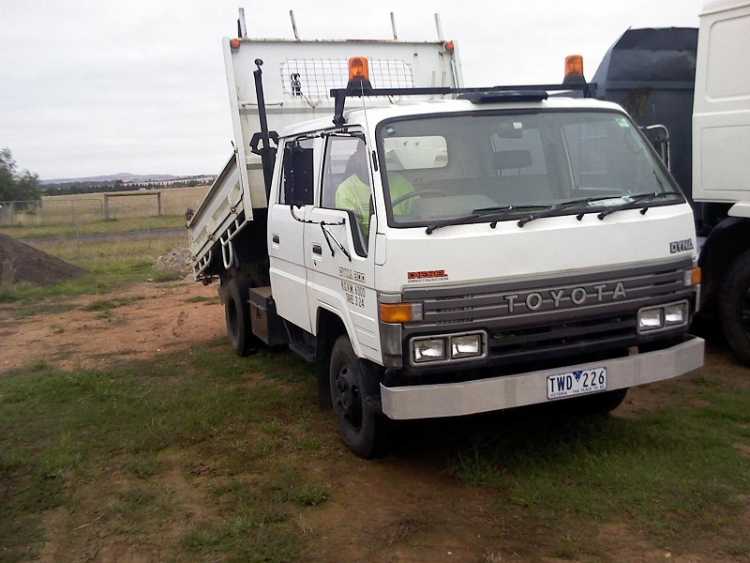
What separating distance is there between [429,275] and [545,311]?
0.70 metres

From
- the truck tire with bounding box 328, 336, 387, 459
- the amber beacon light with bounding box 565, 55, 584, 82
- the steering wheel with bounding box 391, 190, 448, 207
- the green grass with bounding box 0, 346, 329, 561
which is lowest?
the green grass with bounding box 0, 346, 329, 561

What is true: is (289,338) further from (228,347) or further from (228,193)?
(228,347)

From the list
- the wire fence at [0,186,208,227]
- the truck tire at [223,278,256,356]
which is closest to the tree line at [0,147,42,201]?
the wire fence at [0,186,208,227]

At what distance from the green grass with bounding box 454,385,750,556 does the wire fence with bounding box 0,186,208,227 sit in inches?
991

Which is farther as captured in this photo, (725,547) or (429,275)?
(429,275)

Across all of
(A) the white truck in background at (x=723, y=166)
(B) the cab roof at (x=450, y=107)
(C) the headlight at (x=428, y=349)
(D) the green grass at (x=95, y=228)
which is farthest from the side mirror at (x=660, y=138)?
(D) the green grass at (x=95, y=228)

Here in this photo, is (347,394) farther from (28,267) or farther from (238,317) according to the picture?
(28,267)

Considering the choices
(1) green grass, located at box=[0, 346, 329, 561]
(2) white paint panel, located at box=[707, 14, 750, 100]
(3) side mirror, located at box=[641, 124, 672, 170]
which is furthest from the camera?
(2) white paint panel, located at box=[707, 14, 750, 100]

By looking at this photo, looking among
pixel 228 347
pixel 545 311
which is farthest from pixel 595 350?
pixel 228 347

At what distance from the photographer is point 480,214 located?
15.2 ft

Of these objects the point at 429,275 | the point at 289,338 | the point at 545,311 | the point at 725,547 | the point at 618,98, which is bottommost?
the point at 725,547

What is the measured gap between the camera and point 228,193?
8.22 m

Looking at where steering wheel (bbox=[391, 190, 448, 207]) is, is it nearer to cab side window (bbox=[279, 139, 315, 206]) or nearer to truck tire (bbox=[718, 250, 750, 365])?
cab side window (bbox=[279, 139, 315, 206])

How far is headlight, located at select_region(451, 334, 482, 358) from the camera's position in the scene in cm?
450
